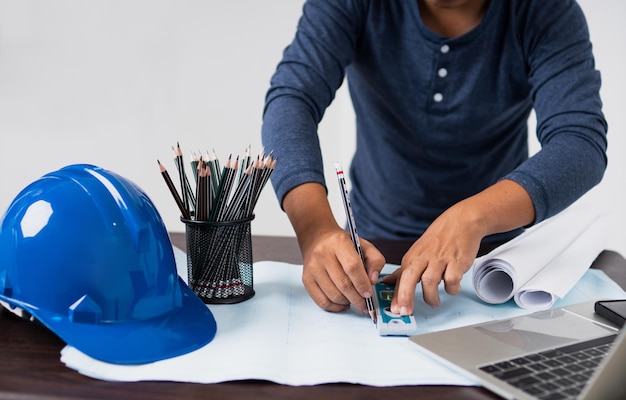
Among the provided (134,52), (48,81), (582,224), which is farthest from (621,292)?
(48,81)

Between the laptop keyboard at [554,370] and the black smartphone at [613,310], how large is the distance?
3.3 inches

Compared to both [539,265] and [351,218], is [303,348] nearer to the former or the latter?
[351,218]

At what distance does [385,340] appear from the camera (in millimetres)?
680

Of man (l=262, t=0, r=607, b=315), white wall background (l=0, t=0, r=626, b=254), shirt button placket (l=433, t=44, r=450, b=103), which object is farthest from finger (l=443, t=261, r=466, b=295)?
white wall background (l=0, t=0, r=626, b=254)

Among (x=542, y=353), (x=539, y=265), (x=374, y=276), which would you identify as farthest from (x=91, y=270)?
(x=539, y=265)

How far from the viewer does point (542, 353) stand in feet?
1.99

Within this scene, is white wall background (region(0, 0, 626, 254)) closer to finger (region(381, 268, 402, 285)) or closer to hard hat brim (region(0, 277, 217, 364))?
finger (region(381, 268, 402, 285))

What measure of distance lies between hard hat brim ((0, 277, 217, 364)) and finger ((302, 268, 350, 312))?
0.46 ft

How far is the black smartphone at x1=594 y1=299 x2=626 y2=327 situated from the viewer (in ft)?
2.34

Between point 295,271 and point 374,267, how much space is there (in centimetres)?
17

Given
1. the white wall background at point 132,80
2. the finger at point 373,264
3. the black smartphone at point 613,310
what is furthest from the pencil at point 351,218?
the white wall background at point 132,80

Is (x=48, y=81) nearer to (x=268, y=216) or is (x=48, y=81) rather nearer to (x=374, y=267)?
(x=268, y=216)

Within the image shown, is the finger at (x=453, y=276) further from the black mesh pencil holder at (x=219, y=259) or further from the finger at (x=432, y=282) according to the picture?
the black mesh pencil holder at (x=219, y=259)

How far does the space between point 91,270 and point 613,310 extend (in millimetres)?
578
